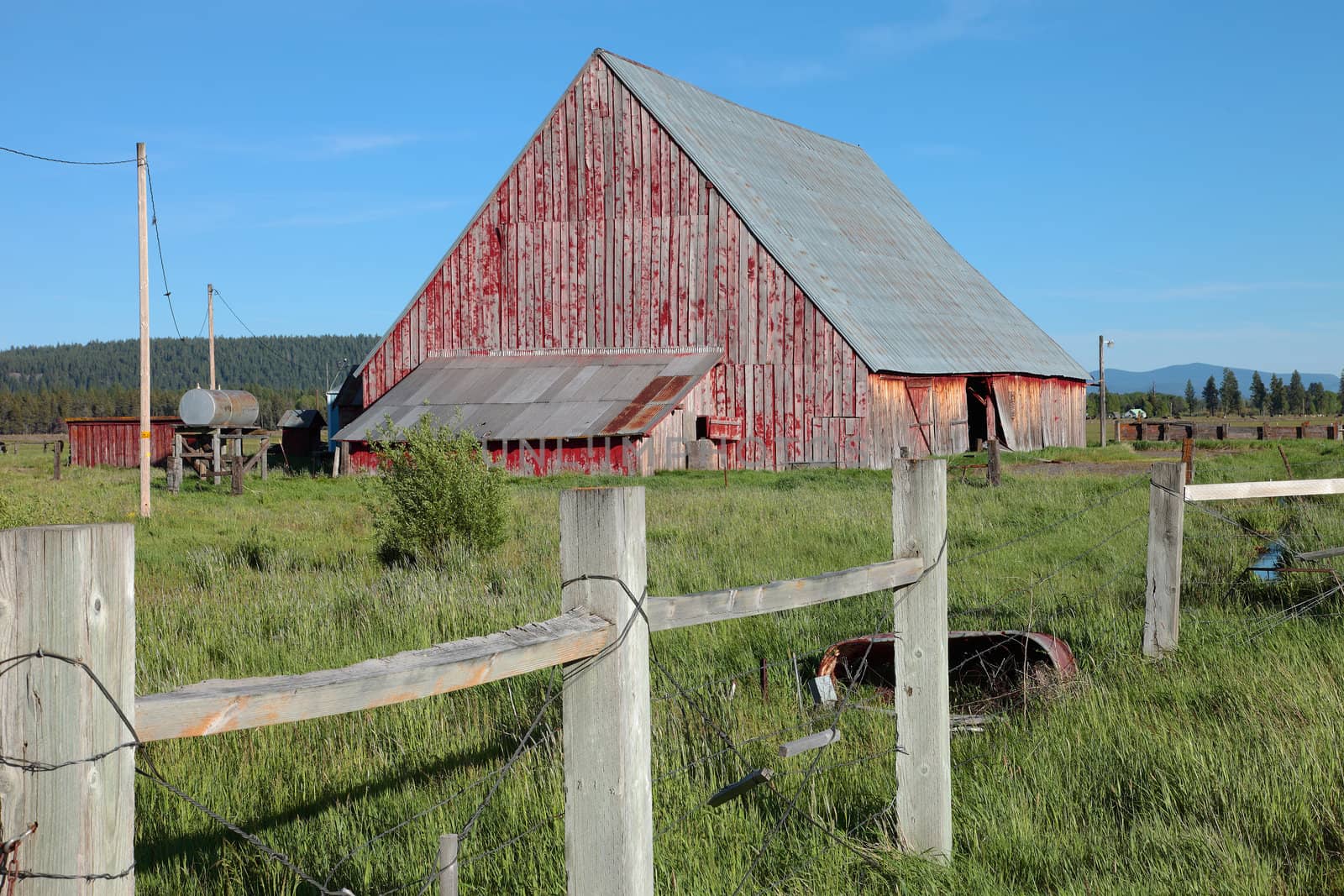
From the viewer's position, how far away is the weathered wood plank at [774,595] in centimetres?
339

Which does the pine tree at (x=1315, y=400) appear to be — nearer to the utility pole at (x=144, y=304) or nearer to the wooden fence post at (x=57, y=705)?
the utility pole at (x=144, y=304)

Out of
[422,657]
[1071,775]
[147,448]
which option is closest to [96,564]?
[422,657]

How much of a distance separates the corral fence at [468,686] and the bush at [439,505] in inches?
367

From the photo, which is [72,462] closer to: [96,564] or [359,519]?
[359,519]

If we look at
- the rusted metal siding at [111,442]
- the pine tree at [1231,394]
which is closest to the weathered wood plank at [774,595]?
the rusted metal siding at [111,442]

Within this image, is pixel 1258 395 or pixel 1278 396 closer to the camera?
pixel 1278 396

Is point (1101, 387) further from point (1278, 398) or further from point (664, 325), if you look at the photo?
point (1278, 398)

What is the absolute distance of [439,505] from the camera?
13758mm

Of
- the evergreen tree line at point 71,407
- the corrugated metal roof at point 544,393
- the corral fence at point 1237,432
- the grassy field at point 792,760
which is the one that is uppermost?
the evergreen tree line at point 71,407

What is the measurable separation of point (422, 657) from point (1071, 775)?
135 inches

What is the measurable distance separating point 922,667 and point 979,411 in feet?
109

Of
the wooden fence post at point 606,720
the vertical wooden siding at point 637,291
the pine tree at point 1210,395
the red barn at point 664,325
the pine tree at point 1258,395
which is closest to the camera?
the wooden fence post at point 606,720

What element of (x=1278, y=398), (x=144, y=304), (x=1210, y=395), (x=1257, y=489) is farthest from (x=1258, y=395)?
(x=1257, y=489)

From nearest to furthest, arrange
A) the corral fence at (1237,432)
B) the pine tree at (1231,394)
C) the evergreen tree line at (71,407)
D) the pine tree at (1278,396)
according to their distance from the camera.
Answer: the corral fence at (1237,432), the evergreen tree line at (71,407), the pine tree at (1278,396), the pine tree at (1231,394)
